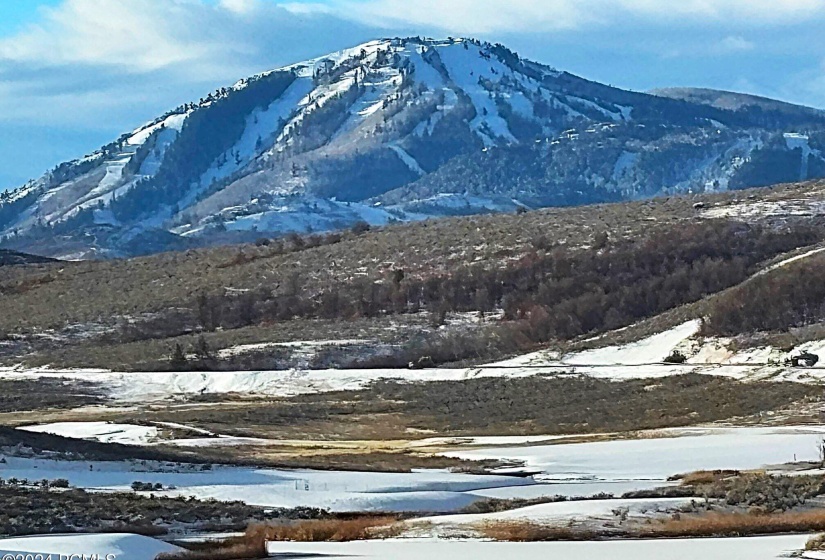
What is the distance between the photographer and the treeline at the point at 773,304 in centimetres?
5944

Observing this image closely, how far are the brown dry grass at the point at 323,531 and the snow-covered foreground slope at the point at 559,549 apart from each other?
0.60 meters

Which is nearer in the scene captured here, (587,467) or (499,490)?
(499,490)

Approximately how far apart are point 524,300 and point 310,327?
12.2 metres

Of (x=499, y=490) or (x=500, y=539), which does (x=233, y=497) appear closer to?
(x=499, y=490)

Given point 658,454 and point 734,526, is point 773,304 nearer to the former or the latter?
point 658,454

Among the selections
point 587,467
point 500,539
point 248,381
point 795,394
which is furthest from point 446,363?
point 500,539

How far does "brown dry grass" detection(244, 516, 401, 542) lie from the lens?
696 inches

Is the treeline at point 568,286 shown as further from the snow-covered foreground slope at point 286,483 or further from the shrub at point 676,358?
the snow-covered foreground slope at point 286,483

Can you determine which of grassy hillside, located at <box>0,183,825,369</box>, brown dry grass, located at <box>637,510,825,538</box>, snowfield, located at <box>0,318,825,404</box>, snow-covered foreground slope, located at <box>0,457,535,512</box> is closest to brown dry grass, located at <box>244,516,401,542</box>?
snow-covered foreground slope, located at <box>0,457,535,512</box>

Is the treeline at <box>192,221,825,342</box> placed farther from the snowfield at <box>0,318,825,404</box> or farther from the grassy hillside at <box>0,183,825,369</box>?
the snowfield at <box>0,318,825,404</box>

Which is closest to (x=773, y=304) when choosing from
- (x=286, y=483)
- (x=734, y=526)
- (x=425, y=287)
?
(x=425, y=287)

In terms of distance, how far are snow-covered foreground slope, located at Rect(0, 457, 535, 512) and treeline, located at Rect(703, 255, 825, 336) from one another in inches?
1375

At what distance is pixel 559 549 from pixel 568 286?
200 feet

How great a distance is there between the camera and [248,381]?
55969 mm
